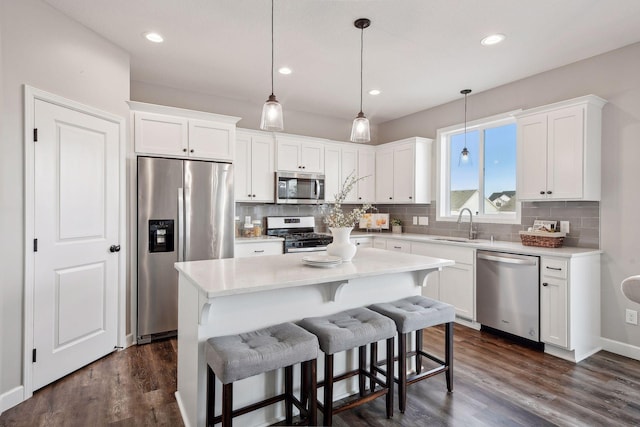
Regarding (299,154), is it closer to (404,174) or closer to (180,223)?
(404,174)

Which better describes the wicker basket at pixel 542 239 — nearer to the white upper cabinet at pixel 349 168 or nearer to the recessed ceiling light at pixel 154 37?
the white upper cabinet at pixel 349 168

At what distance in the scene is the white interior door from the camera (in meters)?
2.49

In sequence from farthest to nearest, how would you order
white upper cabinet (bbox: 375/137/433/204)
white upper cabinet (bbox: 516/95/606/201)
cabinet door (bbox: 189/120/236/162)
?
white upper cabinet (bbox: 375/137/433/204) → cabinet door (bbox: 189/120/236/162) → white upper cabinet (bbox: 516/95/606/201)

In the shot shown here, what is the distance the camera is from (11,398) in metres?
2.26

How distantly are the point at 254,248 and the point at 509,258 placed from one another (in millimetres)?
2708

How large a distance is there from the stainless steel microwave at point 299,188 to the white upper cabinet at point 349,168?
0.63 feet

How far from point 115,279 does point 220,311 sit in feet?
5.72

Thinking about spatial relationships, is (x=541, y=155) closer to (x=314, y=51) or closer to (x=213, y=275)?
(x=314, y=51)

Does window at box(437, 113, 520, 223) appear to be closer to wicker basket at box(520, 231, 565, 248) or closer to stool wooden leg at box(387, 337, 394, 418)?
wicker basket at box(520, 231, 565, 248)

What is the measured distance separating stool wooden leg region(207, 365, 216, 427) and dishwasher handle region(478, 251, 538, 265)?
9.36ft

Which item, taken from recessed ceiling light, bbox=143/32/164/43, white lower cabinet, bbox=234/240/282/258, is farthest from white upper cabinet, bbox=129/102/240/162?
white lower cabinet, bbox=234/240/282/258

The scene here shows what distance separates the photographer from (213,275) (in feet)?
6.41

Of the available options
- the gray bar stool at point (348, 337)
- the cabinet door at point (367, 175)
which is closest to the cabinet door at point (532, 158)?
the cabinet door at point (367, 175)

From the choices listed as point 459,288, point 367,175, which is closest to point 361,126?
point 459,288
